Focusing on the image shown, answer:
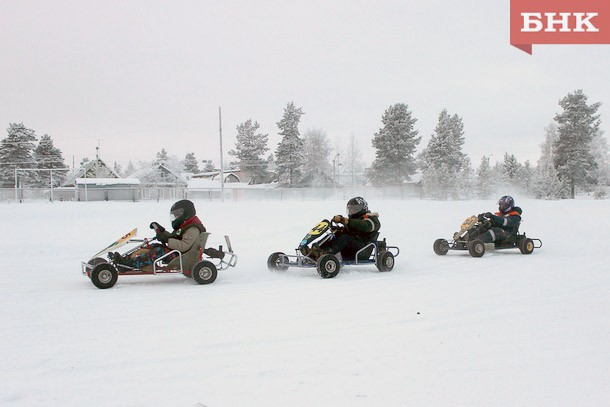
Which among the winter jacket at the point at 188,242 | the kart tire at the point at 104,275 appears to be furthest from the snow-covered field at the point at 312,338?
the winter jacket at the point at 188,242

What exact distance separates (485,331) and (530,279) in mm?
3991

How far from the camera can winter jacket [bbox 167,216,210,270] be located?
8.51 m

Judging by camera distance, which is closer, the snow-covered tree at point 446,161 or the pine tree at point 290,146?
the snow-covered tree at point 446,161


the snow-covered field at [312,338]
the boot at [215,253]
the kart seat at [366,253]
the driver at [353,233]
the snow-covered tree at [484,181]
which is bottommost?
the snow-covered field at [312,338]

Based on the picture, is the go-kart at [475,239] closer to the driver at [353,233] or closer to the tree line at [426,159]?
the driver at [353,233]

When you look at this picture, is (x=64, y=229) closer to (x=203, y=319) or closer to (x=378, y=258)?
(x=378, y=258)

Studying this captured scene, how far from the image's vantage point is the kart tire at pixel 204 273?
8.38 meters

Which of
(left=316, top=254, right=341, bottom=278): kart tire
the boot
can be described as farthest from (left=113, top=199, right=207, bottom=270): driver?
(left=316, top=254, right=341, bottom=278): kart tire

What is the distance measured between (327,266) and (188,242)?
2516mm

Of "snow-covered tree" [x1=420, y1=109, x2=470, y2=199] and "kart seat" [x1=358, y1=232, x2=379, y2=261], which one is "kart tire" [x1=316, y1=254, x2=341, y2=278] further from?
"snow-covered tree" [x1=420, y1=109, x2=470, y2=199]

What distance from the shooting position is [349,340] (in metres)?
4.98

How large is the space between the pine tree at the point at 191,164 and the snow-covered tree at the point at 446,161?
4920cm

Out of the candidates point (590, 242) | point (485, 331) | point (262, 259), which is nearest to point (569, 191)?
point (590, 242)

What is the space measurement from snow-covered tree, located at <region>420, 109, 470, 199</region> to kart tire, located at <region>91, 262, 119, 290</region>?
167 ft
